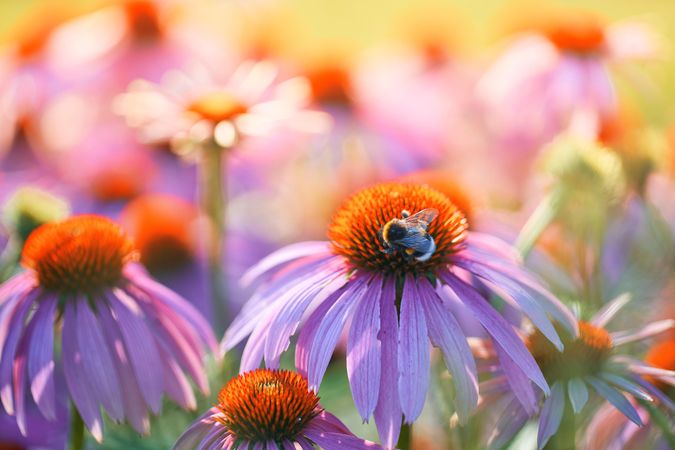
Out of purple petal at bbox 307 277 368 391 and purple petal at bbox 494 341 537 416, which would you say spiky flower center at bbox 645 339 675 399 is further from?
purple petal at bbox 307 277 368 391

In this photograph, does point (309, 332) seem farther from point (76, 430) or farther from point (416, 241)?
point (76, 430)

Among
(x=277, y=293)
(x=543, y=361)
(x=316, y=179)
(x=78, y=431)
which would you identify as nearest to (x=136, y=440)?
(x=78, y=431)

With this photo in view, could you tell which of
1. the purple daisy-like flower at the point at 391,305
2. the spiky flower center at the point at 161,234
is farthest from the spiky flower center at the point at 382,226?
the spiky flower center at the point at 161,234

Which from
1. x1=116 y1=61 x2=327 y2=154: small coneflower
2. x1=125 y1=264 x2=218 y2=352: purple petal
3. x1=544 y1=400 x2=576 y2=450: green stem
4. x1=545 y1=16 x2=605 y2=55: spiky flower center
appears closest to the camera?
x1=544 y1=400 x2=576 y2=450: green stem

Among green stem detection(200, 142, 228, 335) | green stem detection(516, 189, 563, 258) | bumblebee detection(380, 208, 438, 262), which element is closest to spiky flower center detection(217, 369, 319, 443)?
bumblebee detection(380, 208, 438, 262)

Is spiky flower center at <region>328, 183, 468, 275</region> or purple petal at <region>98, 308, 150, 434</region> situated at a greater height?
spiky flower center at <region>328, 183, 468, 275</region>

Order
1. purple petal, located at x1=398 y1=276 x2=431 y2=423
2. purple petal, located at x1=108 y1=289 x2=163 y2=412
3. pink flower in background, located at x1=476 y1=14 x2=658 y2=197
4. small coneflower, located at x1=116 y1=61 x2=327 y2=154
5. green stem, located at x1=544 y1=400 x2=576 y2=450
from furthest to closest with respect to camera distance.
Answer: pink flower in background, located at x1=476 y1=14 x2=658 y2=197, small coneflower, located at x1=116 y1=61 x2=327 y2=154, purple petal, located at x1=108 y1=289 x2=163 y2=412, green stem, located at x1=544 y1=400 x2=576 y2=450, purple petal, located at x1=398 y1=276 x2=431 y2=423

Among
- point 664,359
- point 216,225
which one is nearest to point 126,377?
point 216,225
